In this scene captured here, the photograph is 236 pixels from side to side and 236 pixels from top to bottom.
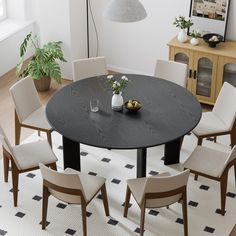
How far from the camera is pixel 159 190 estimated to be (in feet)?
16.6

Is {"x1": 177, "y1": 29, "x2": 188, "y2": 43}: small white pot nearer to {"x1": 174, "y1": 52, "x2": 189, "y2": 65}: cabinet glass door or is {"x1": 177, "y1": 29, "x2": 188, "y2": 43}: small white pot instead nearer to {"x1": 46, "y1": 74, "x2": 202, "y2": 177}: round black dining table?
{"x1": 174, "y1": 52, "x2": 189, "y2": 65}: cabinet glass door

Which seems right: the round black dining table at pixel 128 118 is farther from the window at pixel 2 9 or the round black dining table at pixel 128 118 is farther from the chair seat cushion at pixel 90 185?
the window at pixel 2 9

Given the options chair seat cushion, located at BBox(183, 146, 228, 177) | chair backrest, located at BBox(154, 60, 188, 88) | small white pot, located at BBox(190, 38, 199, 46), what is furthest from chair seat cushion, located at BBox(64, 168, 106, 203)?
small white pot, located at BBox(190, 38, 199, 46)

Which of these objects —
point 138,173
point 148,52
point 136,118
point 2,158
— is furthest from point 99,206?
point 148,52

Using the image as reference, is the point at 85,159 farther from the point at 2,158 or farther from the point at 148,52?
the point at 148,52

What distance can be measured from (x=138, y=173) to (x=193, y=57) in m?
2.07

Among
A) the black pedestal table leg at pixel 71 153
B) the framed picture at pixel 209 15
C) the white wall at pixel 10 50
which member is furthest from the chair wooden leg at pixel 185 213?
the white wall at pixel 10 50

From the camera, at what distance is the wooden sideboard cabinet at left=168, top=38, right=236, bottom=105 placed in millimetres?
7250

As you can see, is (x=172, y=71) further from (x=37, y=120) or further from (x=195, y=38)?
(x=37, y=120)

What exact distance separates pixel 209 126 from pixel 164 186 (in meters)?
1.55

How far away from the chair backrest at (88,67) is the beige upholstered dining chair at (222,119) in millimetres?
1376

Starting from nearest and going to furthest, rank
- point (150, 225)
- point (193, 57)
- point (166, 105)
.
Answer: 1. point (150, 225)
2. point (166, 105)
3. point (193, 57)

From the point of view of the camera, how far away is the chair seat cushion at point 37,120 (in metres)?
6.38

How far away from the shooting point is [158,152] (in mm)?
6730
